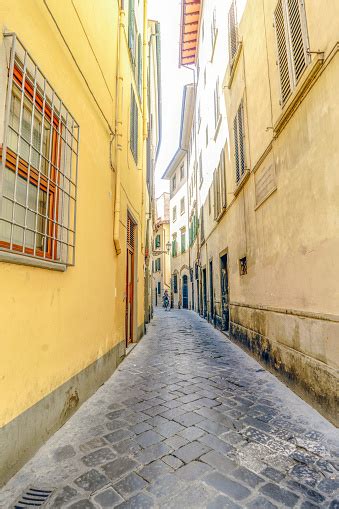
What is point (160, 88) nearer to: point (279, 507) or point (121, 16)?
point (121, 16)

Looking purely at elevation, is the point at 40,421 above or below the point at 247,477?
above

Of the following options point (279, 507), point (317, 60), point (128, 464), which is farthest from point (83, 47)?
point (279, 507)

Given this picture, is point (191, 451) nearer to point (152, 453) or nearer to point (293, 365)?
point (152, 453)

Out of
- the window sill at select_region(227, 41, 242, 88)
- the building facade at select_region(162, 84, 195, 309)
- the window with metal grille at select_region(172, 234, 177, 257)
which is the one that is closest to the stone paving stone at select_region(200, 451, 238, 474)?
the window sill at select_region(227, 41, 242, 88)

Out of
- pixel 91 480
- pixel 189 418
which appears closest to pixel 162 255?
pixel 189 418

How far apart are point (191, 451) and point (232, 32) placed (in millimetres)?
9056

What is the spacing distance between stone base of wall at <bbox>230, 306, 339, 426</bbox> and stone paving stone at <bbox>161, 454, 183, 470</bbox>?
1.63 metres

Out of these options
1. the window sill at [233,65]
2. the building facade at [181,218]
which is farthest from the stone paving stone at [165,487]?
the building facade at [181,218]

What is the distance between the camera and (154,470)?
81.4 inches

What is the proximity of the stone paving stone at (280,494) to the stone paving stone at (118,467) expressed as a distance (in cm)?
88

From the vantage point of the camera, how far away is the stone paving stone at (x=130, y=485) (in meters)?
1.84

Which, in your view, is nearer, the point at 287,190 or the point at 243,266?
the point at 287,190

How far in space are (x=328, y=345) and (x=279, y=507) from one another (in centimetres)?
177

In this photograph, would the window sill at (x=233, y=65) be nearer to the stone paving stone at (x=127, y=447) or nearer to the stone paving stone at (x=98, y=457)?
the stone paving stone at (x=127, y=447)
